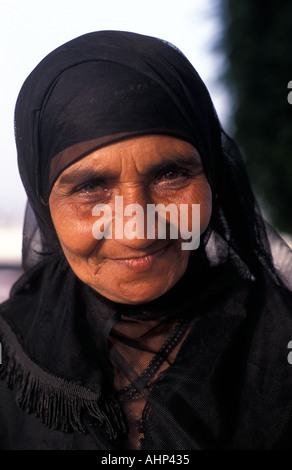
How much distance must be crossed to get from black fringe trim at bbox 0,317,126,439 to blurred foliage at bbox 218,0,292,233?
3.43 m

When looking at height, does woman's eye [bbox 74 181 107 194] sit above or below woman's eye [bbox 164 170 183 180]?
below

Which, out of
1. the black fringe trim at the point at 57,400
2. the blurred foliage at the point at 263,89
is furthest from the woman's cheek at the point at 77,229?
the blurred foliage at the point at 263,89

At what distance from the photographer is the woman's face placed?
1.14m

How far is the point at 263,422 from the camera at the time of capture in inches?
53.6

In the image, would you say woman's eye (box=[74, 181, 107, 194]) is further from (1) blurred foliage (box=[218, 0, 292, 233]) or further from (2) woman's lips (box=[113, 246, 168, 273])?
(1) blurred foliage (box=[218, 0, 292, 233])

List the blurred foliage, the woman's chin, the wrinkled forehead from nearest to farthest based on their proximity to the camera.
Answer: the wrinkled forehead
the woman's chin
the blurred foliage

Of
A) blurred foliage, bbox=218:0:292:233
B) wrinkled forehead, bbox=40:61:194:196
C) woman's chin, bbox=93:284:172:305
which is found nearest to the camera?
wrinkled forehead, bbox=40:61:194:196

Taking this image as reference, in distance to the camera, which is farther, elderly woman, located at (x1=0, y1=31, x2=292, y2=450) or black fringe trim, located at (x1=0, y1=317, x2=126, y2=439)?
black fringe trim, located at (x1=0, y1=317, x2=126, y2=439)

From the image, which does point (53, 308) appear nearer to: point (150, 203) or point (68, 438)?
point (68, 438)

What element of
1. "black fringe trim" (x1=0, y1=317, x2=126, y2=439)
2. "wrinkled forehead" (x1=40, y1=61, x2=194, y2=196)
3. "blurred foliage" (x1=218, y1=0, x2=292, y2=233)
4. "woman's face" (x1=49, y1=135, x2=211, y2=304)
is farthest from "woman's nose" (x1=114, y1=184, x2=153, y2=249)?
"blurred foliage" (x1=218, y1=0, x2=292, y2=233)

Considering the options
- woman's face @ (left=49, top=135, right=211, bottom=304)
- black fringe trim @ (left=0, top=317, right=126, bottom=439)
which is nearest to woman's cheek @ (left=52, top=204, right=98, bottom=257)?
woman's face @ (left=49, top=135, right=211, bottom=304)

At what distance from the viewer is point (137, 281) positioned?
1.24 m

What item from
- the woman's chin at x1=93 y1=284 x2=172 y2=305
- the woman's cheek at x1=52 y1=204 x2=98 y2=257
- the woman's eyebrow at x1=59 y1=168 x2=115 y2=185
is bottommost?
the woman's chin at x1=93 y1=284 x2=172 y2=305

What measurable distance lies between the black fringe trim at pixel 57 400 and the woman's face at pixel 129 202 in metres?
0.29
